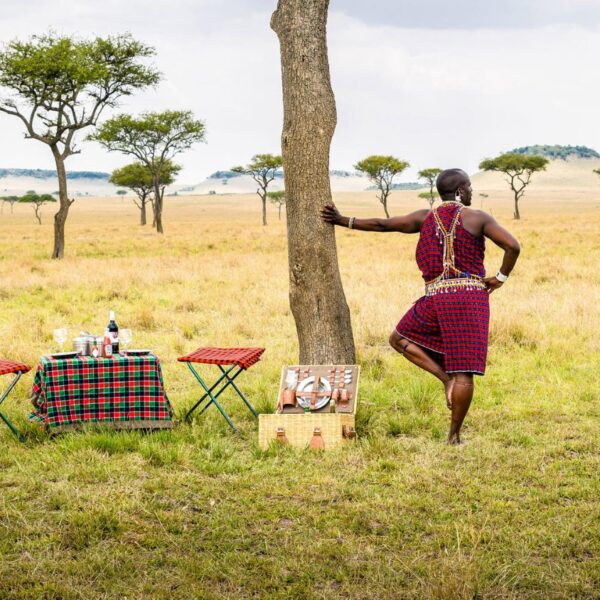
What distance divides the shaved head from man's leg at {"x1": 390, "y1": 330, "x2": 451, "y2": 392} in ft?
3.80

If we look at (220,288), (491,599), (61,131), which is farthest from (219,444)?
(61,131)

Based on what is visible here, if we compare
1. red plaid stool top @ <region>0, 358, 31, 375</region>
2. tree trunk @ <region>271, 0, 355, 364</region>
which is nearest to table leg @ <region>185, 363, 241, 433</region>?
tree trunk @ <region>271, 0, 355, 364</region>

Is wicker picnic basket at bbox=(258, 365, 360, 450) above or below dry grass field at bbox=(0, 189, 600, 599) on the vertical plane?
above

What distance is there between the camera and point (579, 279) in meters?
15.8

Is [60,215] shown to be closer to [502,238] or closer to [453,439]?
[453,439]

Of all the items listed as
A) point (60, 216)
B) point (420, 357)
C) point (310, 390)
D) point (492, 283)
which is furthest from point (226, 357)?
point (60, 216)

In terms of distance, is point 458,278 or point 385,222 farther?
point 385,222

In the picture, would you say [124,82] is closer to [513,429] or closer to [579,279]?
[579,279]

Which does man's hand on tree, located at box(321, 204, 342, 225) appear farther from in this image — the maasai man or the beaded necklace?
the beaded necklace

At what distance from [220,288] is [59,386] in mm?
9776

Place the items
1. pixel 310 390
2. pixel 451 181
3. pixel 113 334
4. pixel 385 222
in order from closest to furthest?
1. pixel 451 181
2. pixel 385 222
3. pixel 310 390
4. pixel 113 334

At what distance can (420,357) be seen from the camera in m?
6.01

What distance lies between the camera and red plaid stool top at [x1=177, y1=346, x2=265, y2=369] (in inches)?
253

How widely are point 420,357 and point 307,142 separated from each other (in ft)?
6.70
